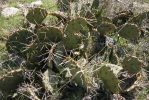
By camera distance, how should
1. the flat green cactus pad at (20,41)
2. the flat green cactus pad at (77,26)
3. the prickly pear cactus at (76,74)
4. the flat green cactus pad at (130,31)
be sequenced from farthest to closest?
the flat green cactus pad at (130,31), the flat green cactus pad at (20,41), the flat green cactus pad at (77,26), the prickly pear cactus at (76,74)

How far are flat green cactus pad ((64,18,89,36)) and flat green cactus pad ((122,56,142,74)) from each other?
68 centimetres

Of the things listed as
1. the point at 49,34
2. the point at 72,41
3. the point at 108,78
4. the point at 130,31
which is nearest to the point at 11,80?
the point at 49,34

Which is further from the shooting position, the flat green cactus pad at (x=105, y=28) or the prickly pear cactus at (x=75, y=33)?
the flat green cactus pad at (x=105, y=28)

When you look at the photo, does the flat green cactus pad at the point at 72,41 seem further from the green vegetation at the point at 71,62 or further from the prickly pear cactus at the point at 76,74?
the prickly pear cactus at the point at 76,74

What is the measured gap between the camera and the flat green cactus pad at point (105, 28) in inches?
236

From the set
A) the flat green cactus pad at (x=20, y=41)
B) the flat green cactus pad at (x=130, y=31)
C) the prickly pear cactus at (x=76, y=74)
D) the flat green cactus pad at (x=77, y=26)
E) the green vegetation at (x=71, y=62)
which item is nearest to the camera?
the prickly pear cactus at (x=76, y=74)

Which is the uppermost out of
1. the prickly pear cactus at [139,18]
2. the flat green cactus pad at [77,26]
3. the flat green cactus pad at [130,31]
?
the flat green cactus pad at [77,26]

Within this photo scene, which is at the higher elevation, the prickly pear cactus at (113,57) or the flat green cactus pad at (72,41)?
the flat green cactus pad at (72,41)

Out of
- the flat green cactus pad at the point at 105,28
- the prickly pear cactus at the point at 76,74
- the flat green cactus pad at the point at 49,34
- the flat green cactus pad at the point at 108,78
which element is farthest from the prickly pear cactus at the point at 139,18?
the prickly pear cactus at the point at 76,74

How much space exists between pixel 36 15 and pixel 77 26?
2.22 feet

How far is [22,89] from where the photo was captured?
5262mm

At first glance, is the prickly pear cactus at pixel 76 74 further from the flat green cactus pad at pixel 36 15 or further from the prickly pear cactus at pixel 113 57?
the flat green cactus pad at pixel 36 15

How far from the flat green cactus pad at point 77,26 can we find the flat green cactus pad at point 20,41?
49 centimetres

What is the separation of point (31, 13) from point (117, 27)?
126cm
